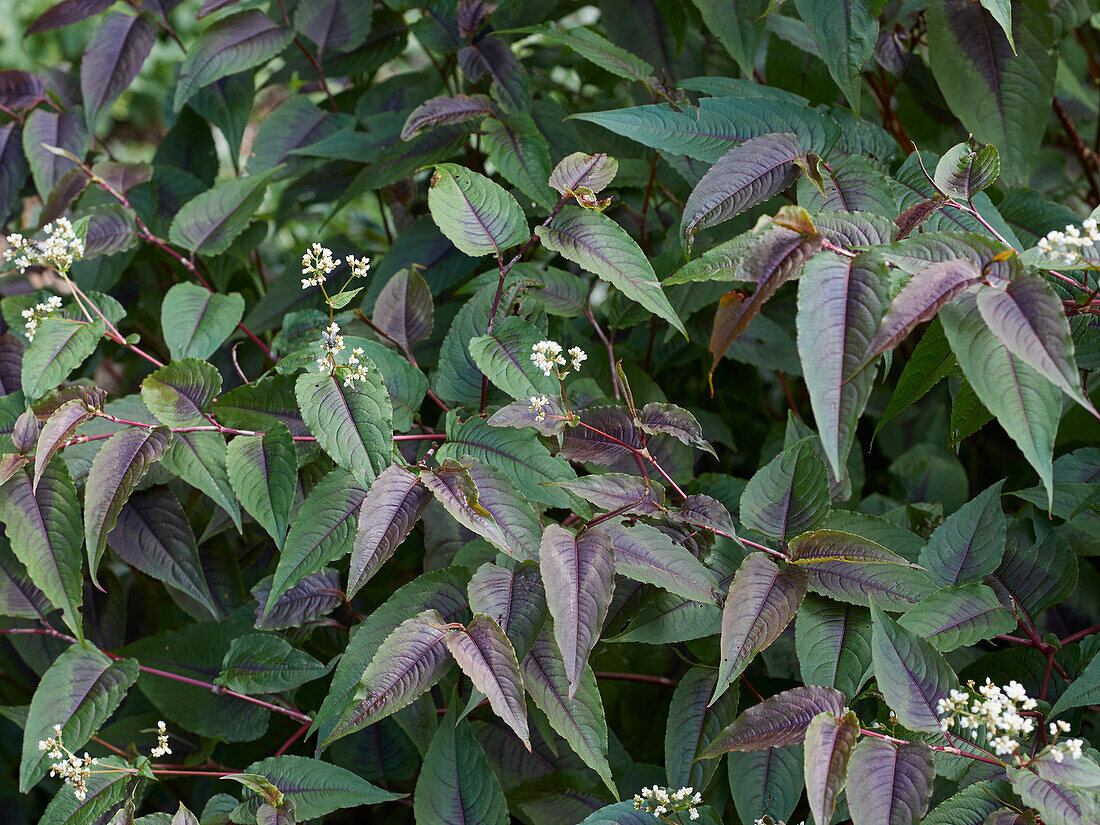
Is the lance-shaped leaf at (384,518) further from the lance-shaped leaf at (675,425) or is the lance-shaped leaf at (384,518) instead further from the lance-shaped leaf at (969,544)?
the lance-shaped leaf at (969,544)

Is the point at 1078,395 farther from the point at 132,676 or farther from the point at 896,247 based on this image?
the point at 132,676

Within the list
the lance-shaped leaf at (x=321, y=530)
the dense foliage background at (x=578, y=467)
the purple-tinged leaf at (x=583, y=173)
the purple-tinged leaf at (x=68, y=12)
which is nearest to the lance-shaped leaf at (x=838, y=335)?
the dense foliage background at (x=578, y=467)

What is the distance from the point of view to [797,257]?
0.70 meters

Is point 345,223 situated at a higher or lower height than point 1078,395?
lower

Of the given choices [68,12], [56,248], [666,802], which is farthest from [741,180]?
[68,12]

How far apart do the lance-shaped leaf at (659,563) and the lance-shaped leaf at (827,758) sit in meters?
0.16

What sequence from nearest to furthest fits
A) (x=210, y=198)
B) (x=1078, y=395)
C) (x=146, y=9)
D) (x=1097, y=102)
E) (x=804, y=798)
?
(x=1078, y=395), (x=804, y=798), (x=210, y=198), (x=146, y=9), (x=1097, y=102)

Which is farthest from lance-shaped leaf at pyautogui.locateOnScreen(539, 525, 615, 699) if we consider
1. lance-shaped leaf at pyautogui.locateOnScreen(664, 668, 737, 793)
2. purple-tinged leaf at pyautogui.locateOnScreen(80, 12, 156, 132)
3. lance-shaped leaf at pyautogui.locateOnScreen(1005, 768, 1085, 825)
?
purple-tinged leaf at pyautogui.locateOnScreen(80, 12, 156, 132)

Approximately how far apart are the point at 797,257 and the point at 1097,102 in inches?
63.3

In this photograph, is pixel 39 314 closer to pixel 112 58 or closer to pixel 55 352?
pixel 55 352

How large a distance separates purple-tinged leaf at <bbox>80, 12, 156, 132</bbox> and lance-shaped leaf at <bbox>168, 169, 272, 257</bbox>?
11.7 inches

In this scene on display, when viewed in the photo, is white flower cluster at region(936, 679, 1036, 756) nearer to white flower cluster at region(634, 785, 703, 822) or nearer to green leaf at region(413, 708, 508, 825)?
white flower cluster at region(634, 785, 703, 822)

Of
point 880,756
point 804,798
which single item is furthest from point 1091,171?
point 880,756

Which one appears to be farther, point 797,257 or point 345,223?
point 345,223
